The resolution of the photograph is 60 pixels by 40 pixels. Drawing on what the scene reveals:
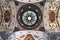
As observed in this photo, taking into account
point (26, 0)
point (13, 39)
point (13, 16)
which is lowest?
point (13, 39)

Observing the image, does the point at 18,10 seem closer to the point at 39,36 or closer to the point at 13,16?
the point at 13,16

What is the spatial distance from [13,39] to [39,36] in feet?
3.83

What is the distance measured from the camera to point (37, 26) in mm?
9102

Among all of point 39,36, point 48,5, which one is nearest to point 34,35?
point 39,36

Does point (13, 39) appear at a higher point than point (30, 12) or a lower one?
lower

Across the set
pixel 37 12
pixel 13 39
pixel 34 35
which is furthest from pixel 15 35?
pixel 37 12

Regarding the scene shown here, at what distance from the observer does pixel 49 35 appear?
29.2 ft

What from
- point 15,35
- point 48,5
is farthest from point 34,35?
point 48,5

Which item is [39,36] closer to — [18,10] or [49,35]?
[49,35]

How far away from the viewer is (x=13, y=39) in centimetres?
894

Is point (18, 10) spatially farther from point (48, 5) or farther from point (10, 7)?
point (48, 5)

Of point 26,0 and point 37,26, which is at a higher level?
point 26,0

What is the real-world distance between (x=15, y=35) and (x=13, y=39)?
0.20 meters

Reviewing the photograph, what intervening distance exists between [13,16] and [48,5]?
5.38 ft
